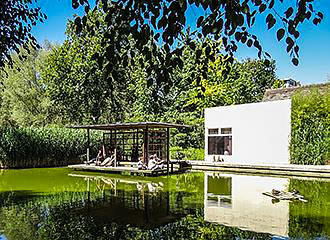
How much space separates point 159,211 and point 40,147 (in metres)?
12.1

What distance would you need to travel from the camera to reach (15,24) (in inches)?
148

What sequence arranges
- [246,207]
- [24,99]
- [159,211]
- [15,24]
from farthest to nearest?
[24,99] < [246,207] < [159,211] < [15,24]

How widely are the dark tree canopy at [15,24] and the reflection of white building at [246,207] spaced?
4.57 m

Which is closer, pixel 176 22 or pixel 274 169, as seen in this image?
pixel 176 22

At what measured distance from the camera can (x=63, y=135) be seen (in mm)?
18625

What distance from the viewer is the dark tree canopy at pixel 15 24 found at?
358 cm

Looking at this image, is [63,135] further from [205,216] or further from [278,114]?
[205,216]

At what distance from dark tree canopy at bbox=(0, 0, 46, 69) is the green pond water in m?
3.04

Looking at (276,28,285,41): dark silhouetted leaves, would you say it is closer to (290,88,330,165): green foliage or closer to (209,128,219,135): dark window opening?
(290,88,330,165): green foliage

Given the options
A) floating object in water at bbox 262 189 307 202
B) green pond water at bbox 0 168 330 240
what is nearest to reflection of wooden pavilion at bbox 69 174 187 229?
green pond water at bbox 0 168 330 240

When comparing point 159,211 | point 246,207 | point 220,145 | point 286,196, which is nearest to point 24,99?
point 220,145

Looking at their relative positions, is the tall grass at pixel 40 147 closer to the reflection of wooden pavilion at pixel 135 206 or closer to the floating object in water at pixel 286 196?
the reflection of wooden pavilion at pixel 135 206

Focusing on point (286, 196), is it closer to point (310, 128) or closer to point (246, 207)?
point (246, 207)

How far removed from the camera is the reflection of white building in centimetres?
609
